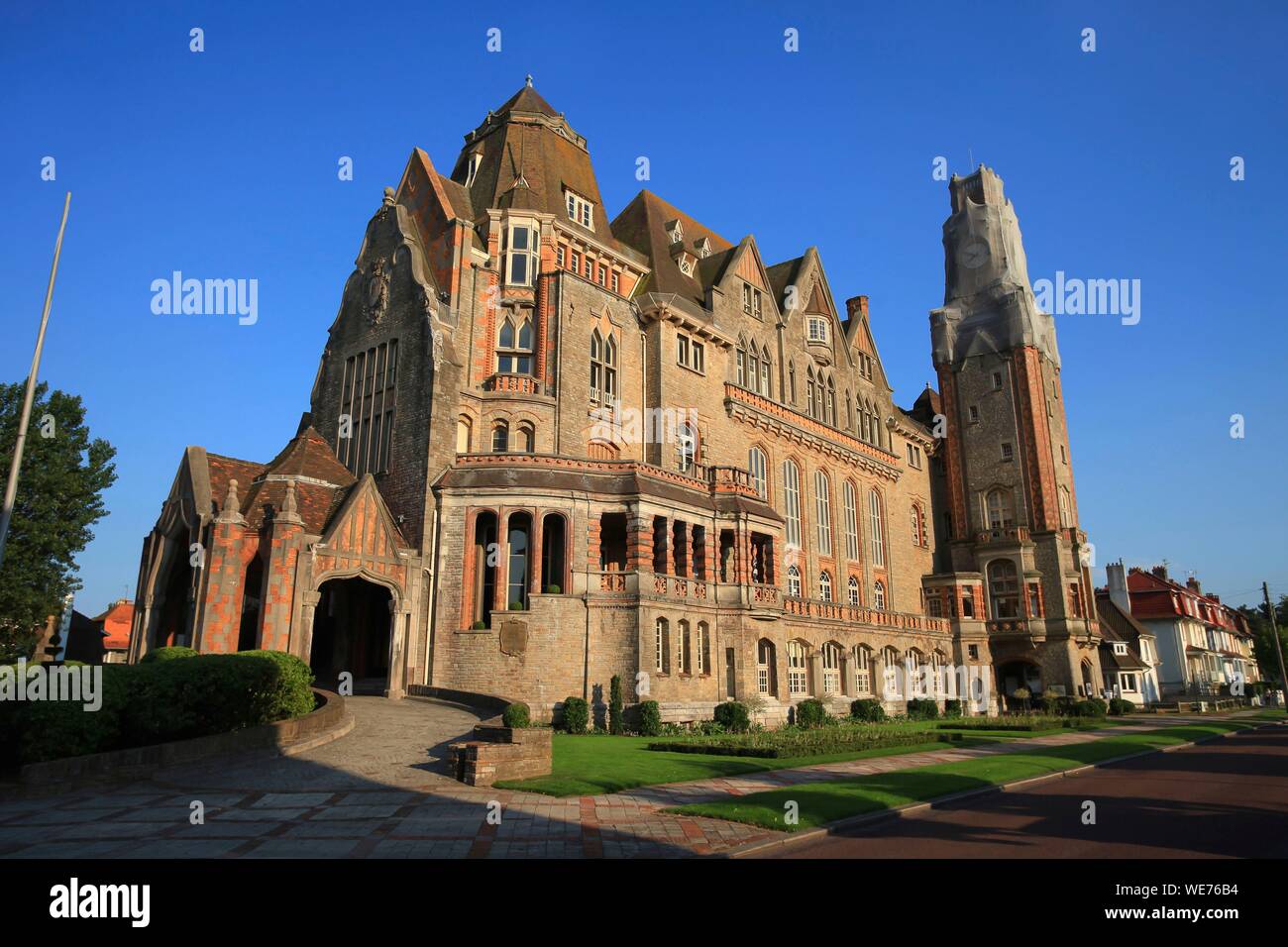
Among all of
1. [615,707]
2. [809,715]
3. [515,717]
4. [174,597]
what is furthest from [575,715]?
[174,597]

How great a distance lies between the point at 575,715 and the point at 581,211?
26172mm

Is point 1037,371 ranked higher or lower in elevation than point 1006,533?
higher

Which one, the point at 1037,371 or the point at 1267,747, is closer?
the point at 1267,747

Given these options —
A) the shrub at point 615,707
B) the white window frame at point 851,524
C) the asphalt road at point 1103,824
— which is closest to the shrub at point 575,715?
the shrub at point 615,707

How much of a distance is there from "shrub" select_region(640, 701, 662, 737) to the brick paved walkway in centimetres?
907

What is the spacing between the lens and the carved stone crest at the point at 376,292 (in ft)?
122

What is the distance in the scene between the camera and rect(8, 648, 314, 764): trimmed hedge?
15.5 meters

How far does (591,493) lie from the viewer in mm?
31219

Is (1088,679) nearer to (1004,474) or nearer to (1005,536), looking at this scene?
(1005,536)

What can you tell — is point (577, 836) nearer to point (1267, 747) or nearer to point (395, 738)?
point (395, 738)

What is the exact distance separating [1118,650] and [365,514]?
57.7 m

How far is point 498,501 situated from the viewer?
30688 millimetres

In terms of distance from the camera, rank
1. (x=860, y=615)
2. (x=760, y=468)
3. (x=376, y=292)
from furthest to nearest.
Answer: (x=760, y=468), (x=860, y=615), (x=376, y=292)
